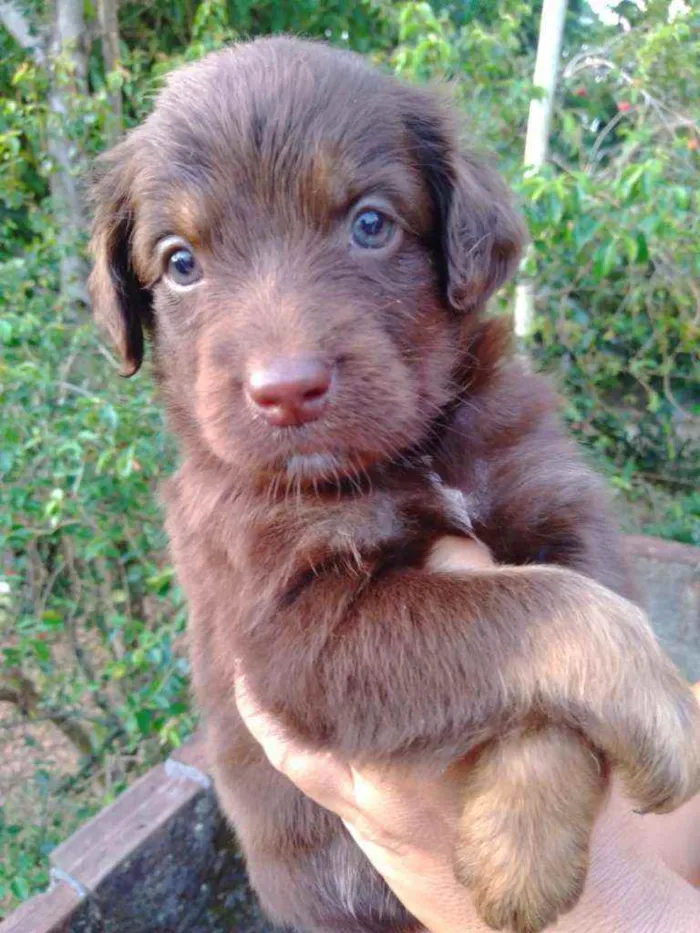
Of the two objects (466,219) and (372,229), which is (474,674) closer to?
(372,229)

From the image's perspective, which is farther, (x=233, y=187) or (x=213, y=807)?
(x=213, y=807)

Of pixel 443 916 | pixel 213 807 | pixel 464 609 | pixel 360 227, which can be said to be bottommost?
pixel 213 807

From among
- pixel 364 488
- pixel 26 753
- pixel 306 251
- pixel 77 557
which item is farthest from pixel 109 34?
pixel 26 753

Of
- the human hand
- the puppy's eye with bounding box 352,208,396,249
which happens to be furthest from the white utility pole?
the human hand

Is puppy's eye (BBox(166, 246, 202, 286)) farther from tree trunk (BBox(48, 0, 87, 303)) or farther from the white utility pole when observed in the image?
tree trunk (BBox(48, 0, 87, 303))

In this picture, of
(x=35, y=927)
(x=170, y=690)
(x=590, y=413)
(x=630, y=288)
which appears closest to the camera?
(x=35, y=927)

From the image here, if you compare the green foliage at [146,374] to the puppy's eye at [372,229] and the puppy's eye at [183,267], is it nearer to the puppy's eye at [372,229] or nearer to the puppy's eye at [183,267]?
the puppy's eye at [372,229]

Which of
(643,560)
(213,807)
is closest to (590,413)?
(643,560)

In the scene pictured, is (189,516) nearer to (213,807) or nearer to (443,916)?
(443,916)
